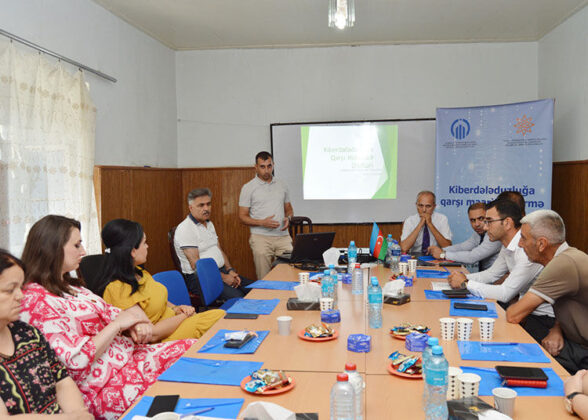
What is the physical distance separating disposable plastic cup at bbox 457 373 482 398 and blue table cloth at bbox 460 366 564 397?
0.33 feet

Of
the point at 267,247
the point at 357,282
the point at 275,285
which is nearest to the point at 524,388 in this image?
the point at 357,282

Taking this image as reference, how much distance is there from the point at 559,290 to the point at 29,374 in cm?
226

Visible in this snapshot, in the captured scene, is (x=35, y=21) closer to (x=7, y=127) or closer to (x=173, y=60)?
(x=7, y=127)

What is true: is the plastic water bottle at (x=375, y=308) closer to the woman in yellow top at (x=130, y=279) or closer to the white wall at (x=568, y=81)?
the woman in yellow top at (x=130, y=279)

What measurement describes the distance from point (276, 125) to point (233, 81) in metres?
0.81

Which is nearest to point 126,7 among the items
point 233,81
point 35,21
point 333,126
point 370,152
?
point 35,21

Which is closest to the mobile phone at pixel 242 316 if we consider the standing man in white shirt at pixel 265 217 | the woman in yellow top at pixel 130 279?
the woman in yellow top at pixel 130 279

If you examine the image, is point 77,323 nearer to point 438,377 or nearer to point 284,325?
point 284,325

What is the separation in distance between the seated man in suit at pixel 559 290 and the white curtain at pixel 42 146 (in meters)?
3.18

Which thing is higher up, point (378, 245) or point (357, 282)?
point (378, 245)

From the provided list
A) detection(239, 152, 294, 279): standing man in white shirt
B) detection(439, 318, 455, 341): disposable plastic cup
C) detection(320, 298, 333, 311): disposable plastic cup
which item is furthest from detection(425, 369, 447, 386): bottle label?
detection(239, 152, 294, 279): standing man in white shirt

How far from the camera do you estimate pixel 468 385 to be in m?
1.51

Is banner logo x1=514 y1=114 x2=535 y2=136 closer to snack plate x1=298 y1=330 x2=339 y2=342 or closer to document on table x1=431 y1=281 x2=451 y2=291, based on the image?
document on table x1=431 y1=281 x2=451 y2=291

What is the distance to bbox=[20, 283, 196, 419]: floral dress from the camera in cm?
186
